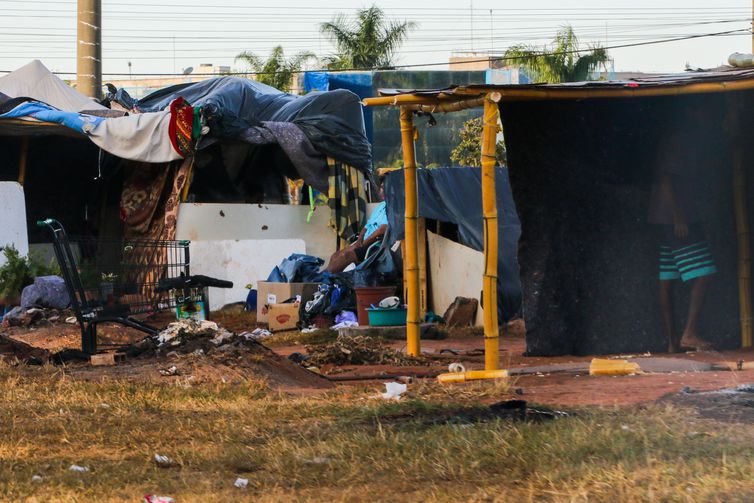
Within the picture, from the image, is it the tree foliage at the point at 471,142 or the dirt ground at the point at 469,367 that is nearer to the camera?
the dirt ground at the point at 469,367

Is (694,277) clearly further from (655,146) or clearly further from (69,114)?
(69,114)

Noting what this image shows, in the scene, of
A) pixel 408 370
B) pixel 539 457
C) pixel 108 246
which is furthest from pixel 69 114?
pixel 539 457

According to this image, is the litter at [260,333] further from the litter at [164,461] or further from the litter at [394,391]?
the litter at [164,461]

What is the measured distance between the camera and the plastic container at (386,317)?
13.2m

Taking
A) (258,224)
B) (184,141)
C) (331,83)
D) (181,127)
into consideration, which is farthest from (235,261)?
(331,83)

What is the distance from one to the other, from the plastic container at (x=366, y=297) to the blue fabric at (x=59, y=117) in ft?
19.1

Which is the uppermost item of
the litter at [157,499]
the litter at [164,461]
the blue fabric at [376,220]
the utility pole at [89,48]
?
the utility pole at [89,48]

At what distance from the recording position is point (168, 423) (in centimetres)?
627

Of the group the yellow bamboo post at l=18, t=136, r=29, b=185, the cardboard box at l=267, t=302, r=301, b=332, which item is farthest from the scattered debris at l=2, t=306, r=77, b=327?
the yellow bamboo post at l=18, t=136, r=29, b=185

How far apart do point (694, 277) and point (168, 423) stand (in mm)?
5130

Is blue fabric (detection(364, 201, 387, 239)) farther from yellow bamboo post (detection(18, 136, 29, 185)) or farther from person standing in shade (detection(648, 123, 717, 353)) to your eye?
person standing in shade (detection(648, 123, 717, 353))

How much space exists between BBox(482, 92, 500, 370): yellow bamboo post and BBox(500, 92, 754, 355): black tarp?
4.06ft

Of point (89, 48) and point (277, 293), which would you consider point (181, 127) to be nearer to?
point (277, 293)

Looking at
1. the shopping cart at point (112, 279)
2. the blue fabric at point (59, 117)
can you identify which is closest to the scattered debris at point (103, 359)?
the shopping cart at point (112, 279)
